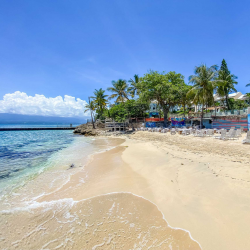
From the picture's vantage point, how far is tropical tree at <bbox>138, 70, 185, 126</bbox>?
2419 cm

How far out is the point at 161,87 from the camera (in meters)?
24.0

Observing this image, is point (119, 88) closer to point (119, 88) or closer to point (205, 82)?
point (119, 88)

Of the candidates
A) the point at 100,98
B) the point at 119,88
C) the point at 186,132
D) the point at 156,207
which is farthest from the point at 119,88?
the point at 156,207

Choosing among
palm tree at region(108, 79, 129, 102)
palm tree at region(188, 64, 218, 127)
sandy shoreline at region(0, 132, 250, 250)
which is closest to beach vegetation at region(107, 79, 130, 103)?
palm tree at region(108, 79, 129, 102)

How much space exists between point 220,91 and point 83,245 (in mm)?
31570

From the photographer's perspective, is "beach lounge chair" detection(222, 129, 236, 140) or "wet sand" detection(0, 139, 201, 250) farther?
"beach lounge chair" detection(222, 129, 236, 140)

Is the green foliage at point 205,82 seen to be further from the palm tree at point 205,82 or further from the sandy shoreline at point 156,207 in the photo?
the sandy shoreline at point 156,207

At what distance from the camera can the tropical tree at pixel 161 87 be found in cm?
2419

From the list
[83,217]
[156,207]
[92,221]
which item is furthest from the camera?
[156,207]

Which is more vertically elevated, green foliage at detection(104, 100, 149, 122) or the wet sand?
green foliage at detection(104, 100, 149, 122)

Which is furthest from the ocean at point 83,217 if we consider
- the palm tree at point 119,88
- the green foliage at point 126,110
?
the palm tree at point 119,88

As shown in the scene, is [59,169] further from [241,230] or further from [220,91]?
[220,91]

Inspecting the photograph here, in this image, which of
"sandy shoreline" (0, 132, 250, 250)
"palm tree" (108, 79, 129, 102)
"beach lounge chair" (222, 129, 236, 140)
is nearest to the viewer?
"sandy shoreline" (0, 132, 250, 250)

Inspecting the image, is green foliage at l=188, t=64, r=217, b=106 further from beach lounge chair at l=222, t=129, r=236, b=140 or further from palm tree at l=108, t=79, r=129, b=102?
palm tree at l=108, t=79, r=129, b=102
